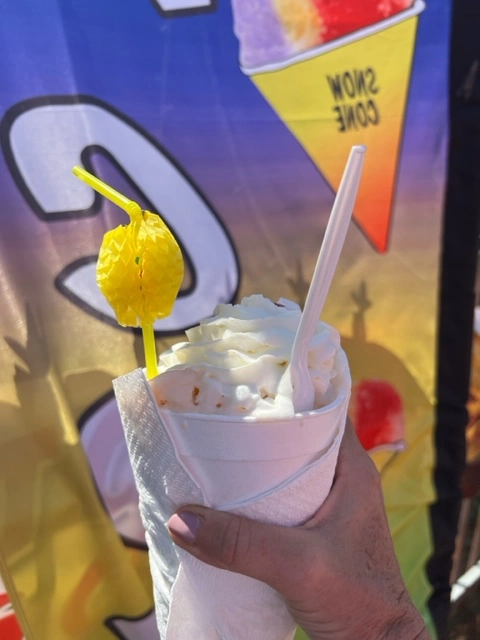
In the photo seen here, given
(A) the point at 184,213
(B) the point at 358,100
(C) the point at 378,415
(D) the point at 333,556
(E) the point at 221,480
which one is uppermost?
(B) the point at 358,100

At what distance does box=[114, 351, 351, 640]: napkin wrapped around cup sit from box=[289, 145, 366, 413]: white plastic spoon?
0.03 m

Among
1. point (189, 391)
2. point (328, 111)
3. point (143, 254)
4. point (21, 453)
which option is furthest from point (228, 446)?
point (328, 111)

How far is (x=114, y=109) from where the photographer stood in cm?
95

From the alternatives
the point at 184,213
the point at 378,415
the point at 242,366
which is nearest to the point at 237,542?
the point at 242,366

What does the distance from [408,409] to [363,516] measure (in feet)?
2.06

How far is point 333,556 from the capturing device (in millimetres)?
645

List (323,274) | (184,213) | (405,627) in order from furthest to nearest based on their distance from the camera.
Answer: (184,213), (405,627), (323,274)

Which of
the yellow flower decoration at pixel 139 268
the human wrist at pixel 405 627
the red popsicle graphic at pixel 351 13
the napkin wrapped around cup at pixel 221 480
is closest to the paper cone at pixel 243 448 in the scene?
the napkin wrapped around cup at pixel 221 480

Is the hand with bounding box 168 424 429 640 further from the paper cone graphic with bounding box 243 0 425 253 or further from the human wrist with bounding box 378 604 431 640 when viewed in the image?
the paper cone graphic with bounding box 243 0 425 253

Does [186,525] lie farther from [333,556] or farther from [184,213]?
[184,213]

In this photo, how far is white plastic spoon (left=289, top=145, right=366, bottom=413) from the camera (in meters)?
0.47

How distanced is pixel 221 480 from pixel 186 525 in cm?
5

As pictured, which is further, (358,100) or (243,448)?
(358,100)

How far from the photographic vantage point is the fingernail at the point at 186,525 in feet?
1.88
